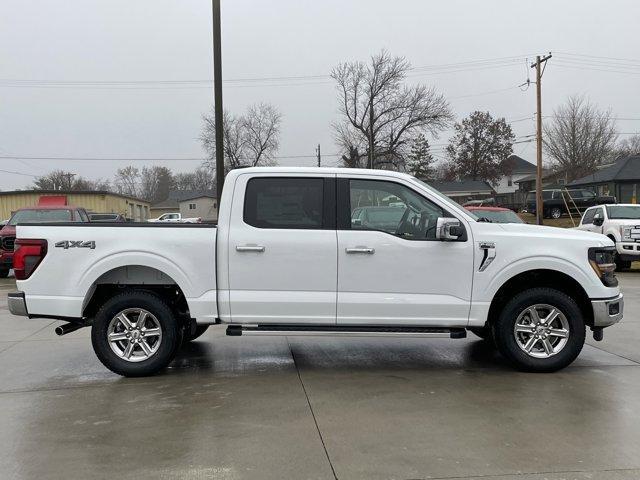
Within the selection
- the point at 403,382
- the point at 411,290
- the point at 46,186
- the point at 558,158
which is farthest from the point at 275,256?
the point at 46,186

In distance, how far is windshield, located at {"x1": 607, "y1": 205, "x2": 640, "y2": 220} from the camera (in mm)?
15391

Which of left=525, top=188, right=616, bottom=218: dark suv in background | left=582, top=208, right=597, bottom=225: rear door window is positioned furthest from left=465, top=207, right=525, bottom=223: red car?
left=525, top=188, right=616, bottom=218: dark suv in background

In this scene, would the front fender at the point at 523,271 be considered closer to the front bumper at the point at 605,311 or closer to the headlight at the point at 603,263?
the headlight at the point at 603,263

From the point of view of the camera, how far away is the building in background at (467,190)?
64.7 metres

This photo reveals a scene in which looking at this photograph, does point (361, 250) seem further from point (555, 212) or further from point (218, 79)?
point (555, 212)

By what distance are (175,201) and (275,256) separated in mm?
88369

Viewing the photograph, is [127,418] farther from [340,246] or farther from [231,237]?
[340,246]

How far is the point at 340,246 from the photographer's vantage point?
17.0ft

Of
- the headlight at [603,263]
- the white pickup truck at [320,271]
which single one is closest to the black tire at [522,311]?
the white pickup truck at [320,271]

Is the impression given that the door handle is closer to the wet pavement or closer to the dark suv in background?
the wet pavement

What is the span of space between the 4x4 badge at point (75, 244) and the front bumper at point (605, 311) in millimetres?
4869

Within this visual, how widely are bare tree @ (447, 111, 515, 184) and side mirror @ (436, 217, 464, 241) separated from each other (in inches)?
2917

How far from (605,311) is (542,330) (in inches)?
24.1

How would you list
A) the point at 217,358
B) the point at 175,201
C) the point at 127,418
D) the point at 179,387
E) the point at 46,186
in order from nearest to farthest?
the point at 127,418 < the point at 179,387 < the point at 217,358 < the point at 46,186 < the point at 175,201
